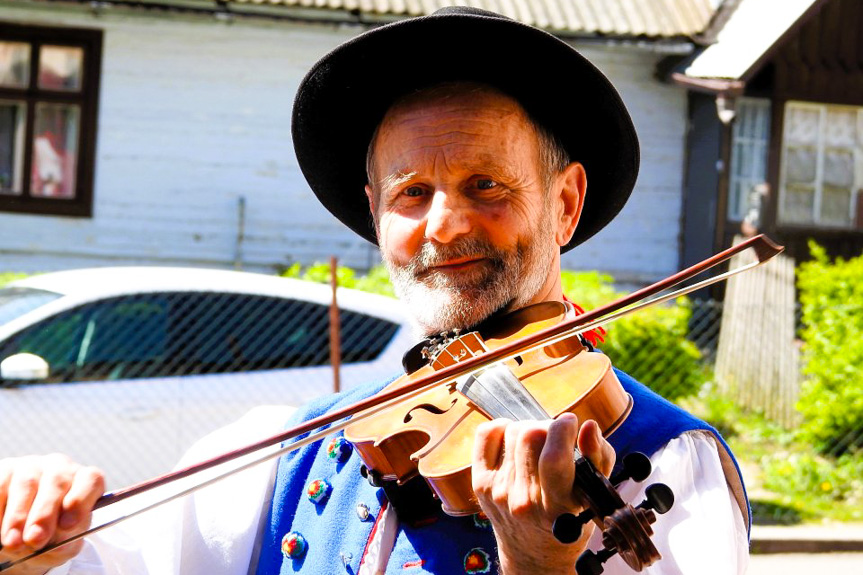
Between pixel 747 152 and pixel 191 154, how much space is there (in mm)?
6101

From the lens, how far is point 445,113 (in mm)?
1847

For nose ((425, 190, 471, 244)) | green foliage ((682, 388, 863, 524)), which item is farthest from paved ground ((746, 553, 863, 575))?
nose ((425, 190, 471, 244))

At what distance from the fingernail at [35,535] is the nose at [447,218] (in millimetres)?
744

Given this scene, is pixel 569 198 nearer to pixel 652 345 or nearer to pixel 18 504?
pixel 18 504

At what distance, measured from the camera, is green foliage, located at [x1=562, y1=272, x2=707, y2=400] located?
770 centimetres

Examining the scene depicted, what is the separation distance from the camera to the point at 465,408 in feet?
5.26

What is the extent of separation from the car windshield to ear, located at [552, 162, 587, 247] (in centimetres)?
432

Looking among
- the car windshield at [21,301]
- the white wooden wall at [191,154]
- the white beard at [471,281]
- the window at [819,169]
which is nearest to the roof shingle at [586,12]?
the white wooden wall at [191,154]

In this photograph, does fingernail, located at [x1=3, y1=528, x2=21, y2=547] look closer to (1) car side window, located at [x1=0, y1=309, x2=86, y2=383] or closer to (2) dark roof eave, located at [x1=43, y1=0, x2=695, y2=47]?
(1) car side window, located at [x1=0, y1=309, x2=86, y2=383]

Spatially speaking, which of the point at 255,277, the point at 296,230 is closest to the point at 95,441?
the point at 255,277

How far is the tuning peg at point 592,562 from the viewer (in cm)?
127

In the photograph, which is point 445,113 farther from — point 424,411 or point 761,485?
point 761,485

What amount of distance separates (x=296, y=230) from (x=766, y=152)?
17.2 feet

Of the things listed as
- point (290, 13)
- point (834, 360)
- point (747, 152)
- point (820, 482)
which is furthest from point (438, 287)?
point (747, 152)
